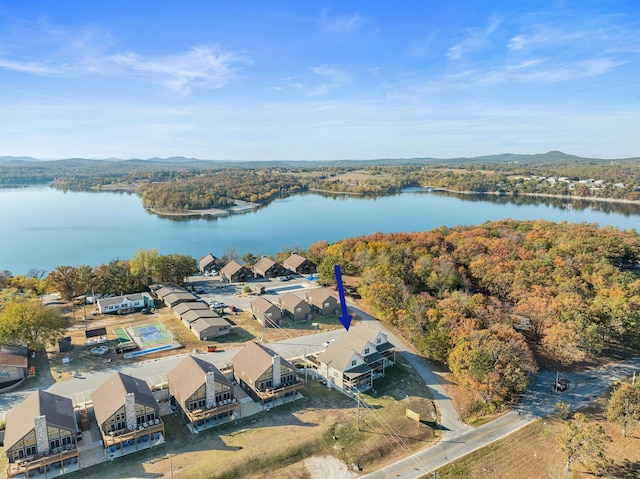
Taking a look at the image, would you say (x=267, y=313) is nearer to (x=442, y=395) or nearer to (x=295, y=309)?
(x=295, y=309)

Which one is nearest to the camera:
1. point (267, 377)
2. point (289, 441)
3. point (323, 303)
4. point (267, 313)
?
point (289, 441)

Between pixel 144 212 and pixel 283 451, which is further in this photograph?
pixel 144 212

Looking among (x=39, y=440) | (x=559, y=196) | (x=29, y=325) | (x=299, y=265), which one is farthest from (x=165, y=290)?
(x=559, y=196)

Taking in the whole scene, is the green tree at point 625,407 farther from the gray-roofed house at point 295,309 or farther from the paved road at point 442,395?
the gray-roofed house at point 295,309

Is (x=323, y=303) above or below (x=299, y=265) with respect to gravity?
below

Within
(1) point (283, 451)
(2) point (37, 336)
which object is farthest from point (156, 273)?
(1) point (283, 451)

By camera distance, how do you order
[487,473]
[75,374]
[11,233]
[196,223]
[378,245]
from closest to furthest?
[487,473]
[75,374]
[378,245]
[11,233]
[196,223]

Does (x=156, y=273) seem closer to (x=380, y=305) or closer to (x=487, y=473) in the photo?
(x=380, y=305)
